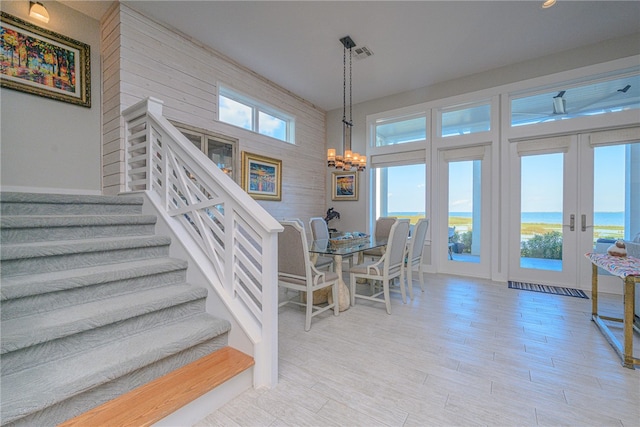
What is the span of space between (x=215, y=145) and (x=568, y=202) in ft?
16.7

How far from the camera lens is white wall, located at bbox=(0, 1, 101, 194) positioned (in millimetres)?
2744

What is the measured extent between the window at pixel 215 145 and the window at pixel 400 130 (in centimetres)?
285

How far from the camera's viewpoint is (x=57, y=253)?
162cm

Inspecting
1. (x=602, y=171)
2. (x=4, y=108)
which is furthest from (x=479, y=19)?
(x=4, y=108)

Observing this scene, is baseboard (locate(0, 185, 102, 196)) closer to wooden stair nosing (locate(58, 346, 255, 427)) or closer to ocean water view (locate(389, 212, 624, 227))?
wooden stair nosing (locate(58, 346, 255, 427))

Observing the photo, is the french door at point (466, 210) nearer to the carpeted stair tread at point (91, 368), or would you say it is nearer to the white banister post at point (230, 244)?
the white banister post at point (230, 244)

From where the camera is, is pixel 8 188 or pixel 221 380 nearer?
pixel 221 380

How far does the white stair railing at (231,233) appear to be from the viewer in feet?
5.37

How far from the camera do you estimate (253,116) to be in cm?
453

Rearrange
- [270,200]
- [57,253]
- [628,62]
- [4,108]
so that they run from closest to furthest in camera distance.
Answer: [57,253] < [4,108] < [628,62] < [270,200]

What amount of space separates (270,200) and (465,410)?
3.87 metres

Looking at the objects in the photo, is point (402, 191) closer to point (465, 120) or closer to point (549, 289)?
point (465, 120)

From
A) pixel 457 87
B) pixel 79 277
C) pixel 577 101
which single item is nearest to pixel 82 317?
pixel 79 277

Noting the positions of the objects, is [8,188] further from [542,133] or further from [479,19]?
[542,133]
